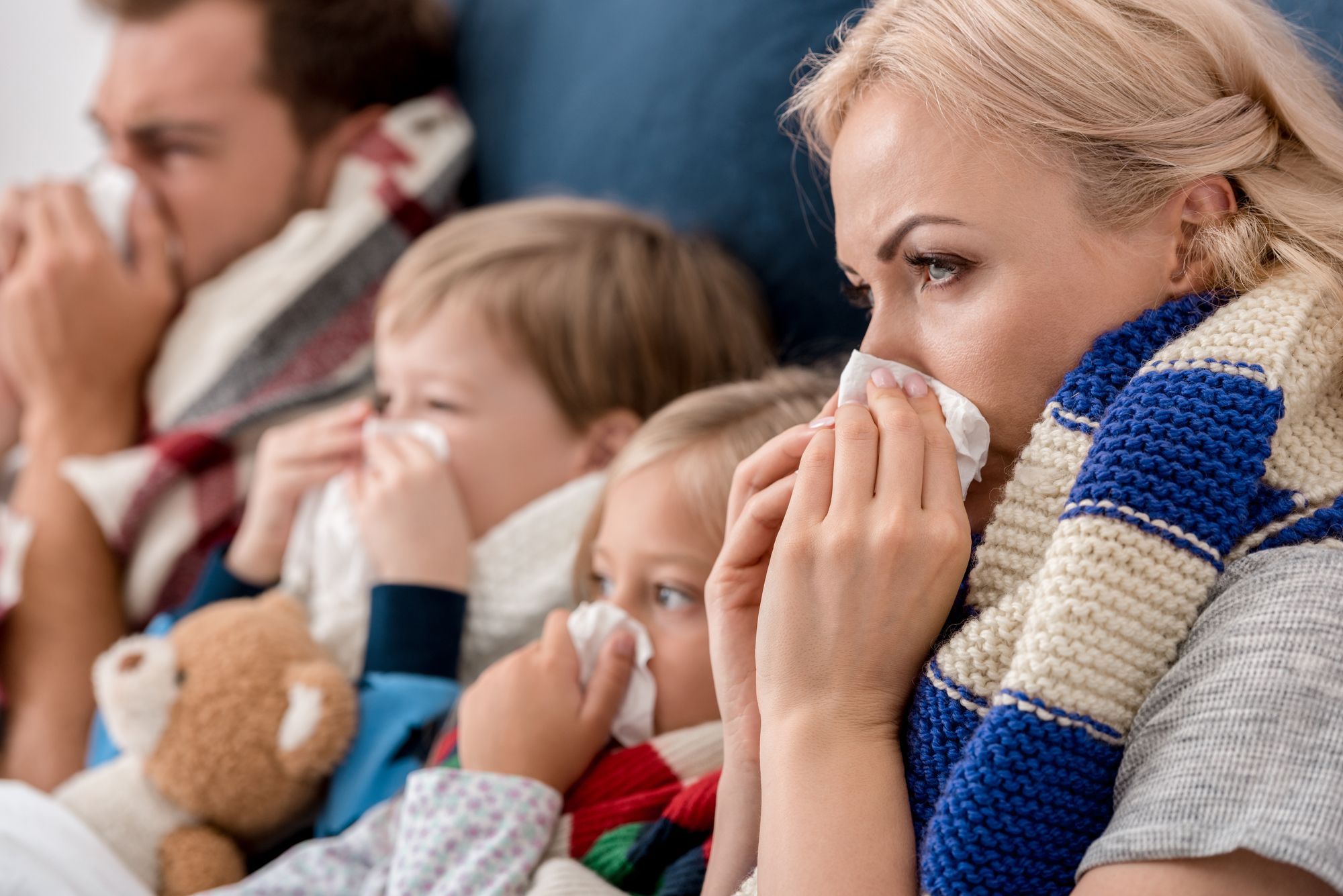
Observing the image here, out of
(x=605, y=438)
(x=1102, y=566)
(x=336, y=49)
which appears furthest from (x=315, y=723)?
(x=336, y=49)

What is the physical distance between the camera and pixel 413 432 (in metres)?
1.52

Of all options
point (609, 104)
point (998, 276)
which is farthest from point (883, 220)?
point (609, 104)

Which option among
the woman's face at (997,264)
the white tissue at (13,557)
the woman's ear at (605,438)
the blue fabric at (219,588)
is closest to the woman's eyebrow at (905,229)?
the woman's face at (997,264)

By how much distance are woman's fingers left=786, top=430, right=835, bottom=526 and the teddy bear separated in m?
0.64

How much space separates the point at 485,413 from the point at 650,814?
601mm

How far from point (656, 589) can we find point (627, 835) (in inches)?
9.4

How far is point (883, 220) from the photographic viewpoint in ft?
2.93

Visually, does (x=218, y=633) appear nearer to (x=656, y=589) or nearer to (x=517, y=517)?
(x=517, y=517)

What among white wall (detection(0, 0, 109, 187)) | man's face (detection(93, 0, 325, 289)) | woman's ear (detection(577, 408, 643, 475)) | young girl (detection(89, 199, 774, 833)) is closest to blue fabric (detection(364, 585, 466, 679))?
young girl (detection(89, 199, 774, 833))

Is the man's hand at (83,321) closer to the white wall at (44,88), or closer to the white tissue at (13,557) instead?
the white tissue at (13,557)

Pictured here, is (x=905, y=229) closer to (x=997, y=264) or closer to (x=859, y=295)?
(x=997, y=264)

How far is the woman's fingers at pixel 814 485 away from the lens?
2.77 feet

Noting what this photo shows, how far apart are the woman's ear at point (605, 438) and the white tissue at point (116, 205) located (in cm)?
107

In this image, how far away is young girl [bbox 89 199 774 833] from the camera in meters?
1.40
